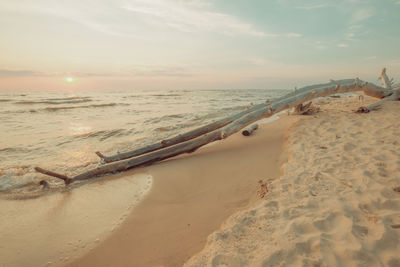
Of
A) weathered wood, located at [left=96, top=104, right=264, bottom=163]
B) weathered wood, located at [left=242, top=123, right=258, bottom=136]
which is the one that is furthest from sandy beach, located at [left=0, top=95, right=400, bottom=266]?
weathered wood, located at [left=242, top=123, right=258, bottom=136]

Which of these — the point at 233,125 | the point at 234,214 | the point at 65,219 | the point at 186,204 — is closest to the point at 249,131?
the point at 233,125

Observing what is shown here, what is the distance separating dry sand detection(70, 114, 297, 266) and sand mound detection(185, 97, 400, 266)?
0.97ft

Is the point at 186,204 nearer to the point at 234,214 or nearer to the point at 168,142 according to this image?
the point at 234,214

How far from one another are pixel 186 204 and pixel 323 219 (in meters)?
1.74

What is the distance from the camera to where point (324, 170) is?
3.06m

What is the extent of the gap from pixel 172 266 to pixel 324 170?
2667 millimetres

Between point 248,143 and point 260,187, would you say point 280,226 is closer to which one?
point 260,187

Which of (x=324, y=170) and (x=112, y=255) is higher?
(x=324, y=170)

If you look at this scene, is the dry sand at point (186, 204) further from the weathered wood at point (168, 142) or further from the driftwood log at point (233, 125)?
the weathered wood at point (168, 142)

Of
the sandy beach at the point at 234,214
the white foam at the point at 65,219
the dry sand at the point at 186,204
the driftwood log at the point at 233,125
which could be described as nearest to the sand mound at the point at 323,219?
the sandy beach at the point at 234,214

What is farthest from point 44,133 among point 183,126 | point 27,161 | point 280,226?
point 280,226

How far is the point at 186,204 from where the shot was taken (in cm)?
287

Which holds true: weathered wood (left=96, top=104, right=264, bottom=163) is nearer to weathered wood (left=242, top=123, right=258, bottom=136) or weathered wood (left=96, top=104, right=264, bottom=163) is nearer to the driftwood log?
the driftwood log

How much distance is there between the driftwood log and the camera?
4.27m
